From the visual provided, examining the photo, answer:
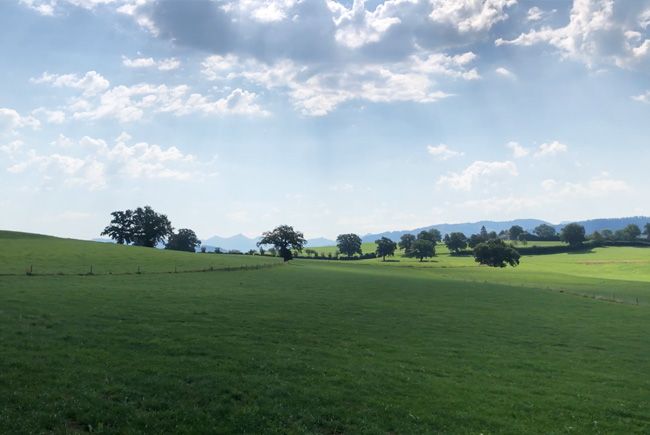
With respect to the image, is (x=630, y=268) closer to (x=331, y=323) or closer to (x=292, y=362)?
(x=331, y=323)

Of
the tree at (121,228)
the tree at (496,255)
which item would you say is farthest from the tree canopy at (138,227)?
the tree at (496,255)

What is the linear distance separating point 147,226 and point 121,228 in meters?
10.0

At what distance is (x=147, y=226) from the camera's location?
183 m

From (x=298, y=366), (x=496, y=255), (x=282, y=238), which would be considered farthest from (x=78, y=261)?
(x=496, y=255)

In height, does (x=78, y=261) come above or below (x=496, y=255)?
above

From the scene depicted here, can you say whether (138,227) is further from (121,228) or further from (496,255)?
(496,255)

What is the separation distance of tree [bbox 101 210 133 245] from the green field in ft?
471

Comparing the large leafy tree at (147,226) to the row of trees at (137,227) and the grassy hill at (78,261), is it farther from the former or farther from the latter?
the grassy hill at (78,261)

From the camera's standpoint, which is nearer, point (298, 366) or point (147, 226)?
point (298, 366)

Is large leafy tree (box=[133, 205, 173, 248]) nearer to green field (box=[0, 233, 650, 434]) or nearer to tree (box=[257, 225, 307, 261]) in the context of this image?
tree (box=[257, 225, 307, 261])

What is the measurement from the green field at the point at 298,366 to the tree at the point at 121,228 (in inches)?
5651

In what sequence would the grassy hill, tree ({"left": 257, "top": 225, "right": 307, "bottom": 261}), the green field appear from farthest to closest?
tree ({"left": 257, "top": 225, "right": 307, "bottom": 261}) → the grassy hill → the green field

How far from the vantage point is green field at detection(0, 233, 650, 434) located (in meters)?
16.2

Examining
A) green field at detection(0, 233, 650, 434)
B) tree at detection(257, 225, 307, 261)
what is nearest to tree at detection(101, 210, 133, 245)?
tree at detection(257, 225, 307, 261)
